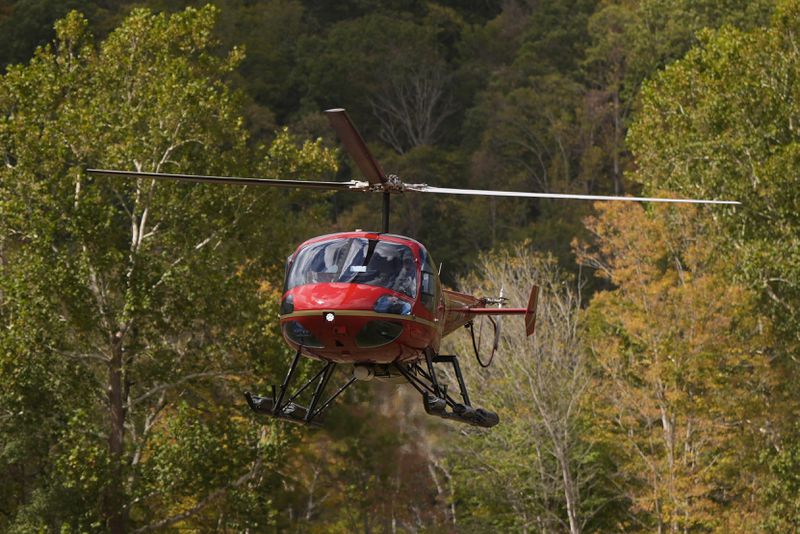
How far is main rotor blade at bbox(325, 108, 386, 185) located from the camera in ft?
35.7

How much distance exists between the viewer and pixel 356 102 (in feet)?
226

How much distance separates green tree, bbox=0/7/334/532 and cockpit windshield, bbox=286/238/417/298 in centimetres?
1295


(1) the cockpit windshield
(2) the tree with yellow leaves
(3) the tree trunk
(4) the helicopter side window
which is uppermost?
(1) the cockpit windshield

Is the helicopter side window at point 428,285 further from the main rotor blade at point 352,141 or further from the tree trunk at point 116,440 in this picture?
the tree trunk at point 116,440

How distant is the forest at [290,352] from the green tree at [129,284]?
0.05 m

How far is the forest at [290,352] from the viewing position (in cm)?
2589

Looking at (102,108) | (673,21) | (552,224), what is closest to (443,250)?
(552,224)

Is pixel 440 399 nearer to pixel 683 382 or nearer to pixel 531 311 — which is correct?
pixel 531 311

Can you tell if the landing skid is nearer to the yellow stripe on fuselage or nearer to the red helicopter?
the red helicopter

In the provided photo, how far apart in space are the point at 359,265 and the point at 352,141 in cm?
159

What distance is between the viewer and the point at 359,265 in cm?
1284

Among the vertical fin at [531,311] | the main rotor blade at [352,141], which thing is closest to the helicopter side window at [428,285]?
the main rotor blade at [352,141]

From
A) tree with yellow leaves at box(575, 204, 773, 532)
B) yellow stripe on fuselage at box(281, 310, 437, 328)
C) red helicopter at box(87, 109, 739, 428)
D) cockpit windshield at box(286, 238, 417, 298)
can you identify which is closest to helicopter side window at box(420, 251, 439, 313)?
red helicopter at box(87, 109, 739, 428)

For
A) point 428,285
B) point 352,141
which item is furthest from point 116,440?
point 352,141
